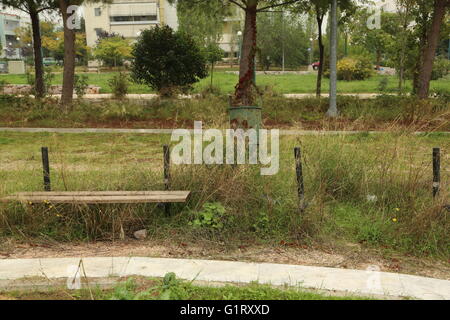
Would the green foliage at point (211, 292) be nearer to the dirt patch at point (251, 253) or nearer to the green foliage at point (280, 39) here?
the dirt patch at point (251, 253)

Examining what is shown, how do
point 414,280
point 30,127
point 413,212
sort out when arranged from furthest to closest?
1. point 30,127
2. point 413,212
3. point 414,280

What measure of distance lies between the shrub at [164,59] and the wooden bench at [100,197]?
12.1 meters

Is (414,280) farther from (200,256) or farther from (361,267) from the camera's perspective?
(200,256)

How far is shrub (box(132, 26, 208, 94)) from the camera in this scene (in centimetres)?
1745

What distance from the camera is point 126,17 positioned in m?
71.8

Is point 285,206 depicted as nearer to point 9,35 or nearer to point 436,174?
point 436,174

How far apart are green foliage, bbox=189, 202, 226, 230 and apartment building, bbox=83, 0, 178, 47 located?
6780 cm

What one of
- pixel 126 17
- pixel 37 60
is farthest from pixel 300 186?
pixel 126 17

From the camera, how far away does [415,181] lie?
5.81 m

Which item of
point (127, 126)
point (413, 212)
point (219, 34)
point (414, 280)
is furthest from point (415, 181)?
point (219, 34)

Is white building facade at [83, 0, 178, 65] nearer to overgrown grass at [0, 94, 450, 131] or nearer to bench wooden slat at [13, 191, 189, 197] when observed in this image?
overgrown grass at [0, 94, 450, 131]

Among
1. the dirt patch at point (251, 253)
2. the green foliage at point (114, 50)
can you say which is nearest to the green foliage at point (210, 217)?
the dirt patch at point (251, 253)

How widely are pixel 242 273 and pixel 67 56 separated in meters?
12.3

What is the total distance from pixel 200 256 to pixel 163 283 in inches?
38.7
